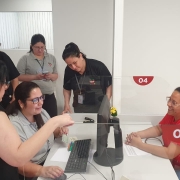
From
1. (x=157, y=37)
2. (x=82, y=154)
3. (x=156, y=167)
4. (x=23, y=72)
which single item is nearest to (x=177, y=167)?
(x=156, y=167)

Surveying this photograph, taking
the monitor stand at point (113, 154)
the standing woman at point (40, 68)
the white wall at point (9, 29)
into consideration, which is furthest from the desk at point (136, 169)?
the white wall at point (9, 29)

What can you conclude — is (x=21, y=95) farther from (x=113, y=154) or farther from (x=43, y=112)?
(x=113, y=154)

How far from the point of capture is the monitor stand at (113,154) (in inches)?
55.0

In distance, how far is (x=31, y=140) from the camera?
3.05ft

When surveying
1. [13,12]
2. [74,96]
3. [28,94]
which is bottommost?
[74,96]

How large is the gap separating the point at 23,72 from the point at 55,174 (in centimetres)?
157

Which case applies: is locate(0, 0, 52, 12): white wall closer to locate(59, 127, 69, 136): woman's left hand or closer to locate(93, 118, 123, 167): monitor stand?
locate(59, 127, 69, 136): woman's left hand

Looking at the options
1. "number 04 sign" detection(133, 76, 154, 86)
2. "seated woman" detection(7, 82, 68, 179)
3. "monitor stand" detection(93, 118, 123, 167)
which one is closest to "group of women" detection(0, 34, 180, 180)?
"seated woman" detection(7, 82, 68, 179)

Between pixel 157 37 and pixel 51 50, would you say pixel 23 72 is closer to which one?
pixel 51 50

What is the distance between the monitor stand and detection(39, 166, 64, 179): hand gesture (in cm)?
26

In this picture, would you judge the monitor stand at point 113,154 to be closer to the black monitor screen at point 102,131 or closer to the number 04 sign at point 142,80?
the black monitor screen at point 102,131

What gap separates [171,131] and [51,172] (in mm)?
879

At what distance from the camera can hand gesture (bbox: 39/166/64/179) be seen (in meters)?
1.26

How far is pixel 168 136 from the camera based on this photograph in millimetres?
1569
